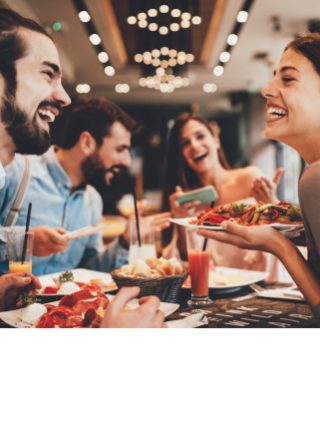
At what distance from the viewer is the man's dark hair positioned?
230 centimetres

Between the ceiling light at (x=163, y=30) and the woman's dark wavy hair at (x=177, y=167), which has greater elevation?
the ceiling light at (x=163, y=30)

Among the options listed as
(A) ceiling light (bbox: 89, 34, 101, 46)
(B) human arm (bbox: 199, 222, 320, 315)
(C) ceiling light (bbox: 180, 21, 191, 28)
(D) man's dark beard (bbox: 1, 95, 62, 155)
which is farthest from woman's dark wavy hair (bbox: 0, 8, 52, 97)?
(B) human arm (bbox: 199, 222, 320, 315)

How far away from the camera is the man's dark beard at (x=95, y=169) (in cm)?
249

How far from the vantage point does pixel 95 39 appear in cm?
232

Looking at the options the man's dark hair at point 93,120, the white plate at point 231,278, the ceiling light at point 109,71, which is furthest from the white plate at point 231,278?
the ceiling light at point 109,71

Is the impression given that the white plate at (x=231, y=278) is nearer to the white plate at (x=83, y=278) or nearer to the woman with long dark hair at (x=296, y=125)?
the woman with long dark hair at (x=296, y=125)

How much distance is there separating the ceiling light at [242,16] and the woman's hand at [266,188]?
0.70 m

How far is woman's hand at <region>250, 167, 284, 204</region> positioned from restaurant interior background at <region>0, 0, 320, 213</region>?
8cm

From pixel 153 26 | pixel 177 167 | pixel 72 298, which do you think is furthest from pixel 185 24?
pixel 72 298

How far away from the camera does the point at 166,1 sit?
2238 millimetres

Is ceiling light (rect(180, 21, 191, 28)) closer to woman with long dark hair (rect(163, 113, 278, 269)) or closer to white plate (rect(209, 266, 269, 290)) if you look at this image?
woman with long dark hair (rect(163, 113, 278, 269))
